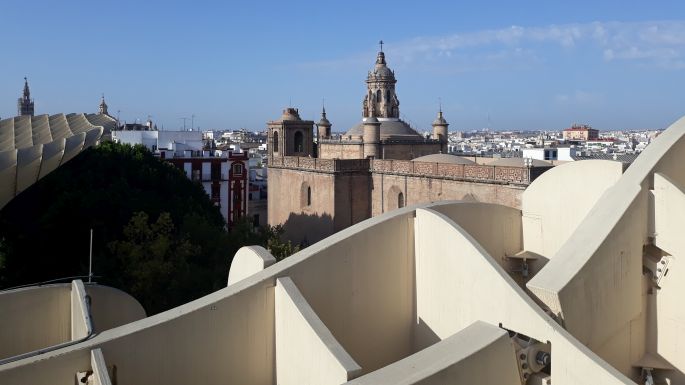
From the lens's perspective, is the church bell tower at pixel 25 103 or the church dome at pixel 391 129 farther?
the church bell tower at pixel 25 103

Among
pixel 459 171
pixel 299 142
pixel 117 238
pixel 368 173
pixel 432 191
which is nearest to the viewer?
pixel 117 238

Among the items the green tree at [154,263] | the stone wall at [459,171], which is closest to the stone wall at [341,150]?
the stone wall at [459,171]

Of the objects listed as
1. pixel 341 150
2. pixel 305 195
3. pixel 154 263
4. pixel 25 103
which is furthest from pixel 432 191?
pixel 25 103

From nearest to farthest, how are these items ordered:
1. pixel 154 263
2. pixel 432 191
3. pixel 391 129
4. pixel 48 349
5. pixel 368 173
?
1. pixel 48 349
2. pixel 154 263
3. pixel 432 191
4. pixel 368 173
5. pixel 391 129

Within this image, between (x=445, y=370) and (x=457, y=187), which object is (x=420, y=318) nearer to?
(x=445, y=370)

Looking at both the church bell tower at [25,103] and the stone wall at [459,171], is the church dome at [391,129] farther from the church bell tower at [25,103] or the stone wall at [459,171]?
the church bell tower at [25,103]

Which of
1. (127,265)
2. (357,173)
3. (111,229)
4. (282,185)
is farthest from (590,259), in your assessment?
(282,185)

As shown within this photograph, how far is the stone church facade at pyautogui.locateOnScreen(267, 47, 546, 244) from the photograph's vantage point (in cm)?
2295

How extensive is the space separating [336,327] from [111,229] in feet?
36.4

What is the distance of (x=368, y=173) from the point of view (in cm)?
2875

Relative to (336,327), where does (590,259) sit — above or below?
above

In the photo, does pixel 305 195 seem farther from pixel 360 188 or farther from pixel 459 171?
pixel 459 171

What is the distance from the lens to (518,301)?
7211 millimetres

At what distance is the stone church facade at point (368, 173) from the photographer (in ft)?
75.3
